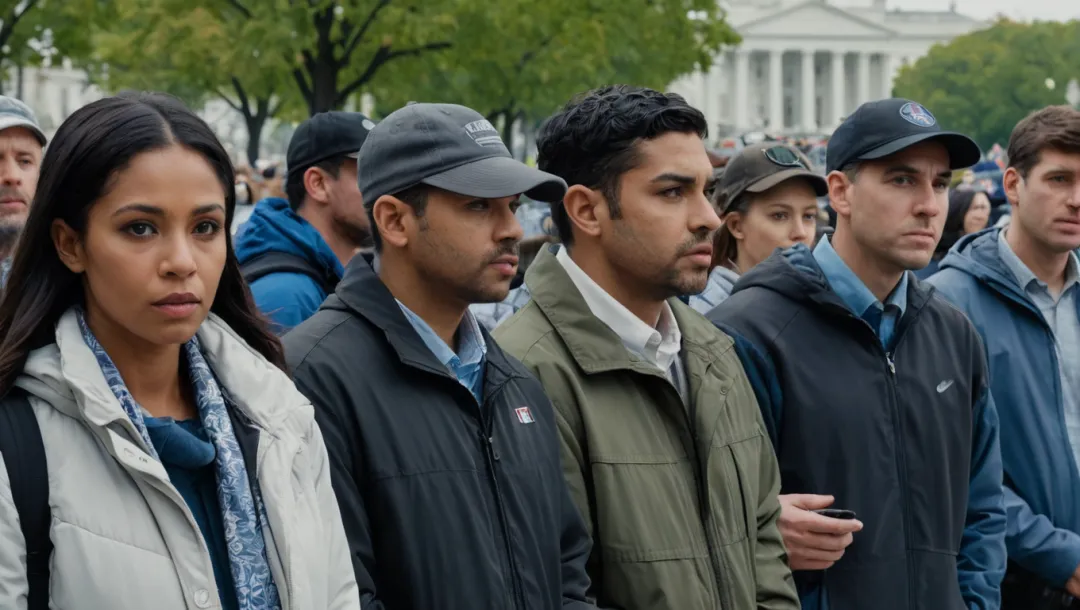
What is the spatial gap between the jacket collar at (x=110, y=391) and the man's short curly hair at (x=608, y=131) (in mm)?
1374

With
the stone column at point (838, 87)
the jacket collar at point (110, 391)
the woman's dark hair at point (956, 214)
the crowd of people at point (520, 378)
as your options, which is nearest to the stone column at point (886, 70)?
the stone column at point (838, 87)

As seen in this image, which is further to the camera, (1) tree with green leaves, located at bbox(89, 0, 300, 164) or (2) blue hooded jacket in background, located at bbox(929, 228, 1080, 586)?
(1) tree with green leaves, located at bbox(89, 0, 300, 164)

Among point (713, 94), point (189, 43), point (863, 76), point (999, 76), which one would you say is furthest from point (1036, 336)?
point (863, 76)

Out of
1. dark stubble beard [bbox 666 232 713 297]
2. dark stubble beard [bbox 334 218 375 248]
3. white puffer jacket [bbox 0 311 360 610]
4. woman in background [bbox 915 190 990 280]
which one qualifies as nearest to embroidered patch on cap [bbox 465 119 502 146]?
dark stubble beard [bbox 666 232 713 297]

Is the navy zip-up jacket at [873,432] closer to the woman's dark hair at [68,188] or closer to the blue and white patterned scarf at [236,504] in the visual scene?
the blue and white patterned scarf at [236,504]

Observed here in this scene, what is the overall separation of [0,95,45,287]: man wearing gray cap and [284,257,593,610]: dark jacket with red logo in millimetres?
2375

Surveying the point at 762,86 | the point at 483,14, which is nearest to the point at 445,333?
the point at 483,14

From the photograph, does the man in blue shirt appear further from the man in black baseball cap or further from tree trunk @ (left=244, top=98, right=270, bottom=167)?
tree trunk @ (left=244, top=98, right=270, bottom=167)

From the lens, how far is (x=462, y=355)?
11.9ft

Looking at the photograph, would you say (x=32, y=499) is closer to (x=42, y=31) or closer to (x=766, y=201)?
(x=766, y=201)

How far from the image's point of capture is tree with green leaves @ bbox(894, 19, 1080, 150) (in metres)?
89.6

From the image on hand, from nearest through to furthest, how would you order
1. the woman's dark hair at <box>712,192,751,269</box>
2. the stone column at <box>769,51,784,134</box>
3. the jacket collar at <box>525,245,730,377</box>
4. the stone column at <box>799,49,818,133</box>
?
the jacket collar at <box>525,245,730,377</box>, the woman's dark hair at <box>712,192,751,269</box>, the stone column at <box>769,51,784,134</box>, the stone column at <box>799,49,818,133</box>

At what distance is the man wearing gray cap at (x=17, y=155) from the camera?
543cm

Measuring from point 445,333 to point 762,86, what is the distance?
131420 millimetres
